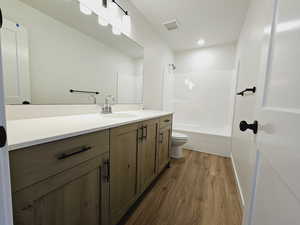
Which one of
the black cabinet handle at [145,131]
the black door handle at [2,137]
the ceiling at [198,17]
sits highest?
the ceiling at [198,17]

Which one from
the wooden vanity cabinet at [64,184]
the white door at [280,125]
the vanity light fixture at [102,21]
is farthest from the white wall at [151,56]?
the white door at [280,125]

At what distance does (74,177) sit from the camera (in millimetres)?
661

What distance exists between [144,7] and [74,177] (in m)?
2.16

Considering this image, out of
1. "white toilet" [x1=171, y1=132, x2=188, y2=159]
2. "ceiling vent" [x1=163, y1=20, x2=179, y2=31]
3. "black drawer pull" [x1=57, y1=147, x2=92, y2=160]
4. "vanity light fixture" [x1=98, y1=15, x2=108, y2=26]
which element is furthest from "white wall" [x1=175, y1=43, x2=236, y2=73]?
"black drawer pull" [x1=57, y1=147, x2=92, y2=160]

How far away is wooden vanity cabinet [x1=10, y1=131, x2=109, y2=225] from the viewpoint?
1.61ft

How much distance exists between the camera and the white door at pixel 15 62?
80cm

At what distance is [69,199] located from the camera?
0.65m

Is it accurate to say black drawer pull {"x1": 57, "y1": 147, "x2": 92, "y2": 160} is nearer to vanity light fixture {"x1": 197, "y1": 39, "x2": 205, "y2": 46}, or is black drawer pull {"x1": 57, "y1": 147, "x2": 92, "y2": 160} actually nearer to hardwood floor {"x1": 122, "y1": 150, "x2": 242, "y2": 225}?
hardwood floor {"x1": 122, "y1": 150, "x2": 242, "y2": 225}

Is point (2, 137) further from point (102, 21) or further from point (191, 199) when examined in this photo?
point (191, 199)

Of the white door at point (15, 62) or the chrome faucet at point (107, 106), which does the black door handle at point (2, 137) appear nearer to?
the white door at point (15, 62)

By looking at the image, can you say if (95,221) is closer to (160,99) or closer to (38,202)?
(38,202)

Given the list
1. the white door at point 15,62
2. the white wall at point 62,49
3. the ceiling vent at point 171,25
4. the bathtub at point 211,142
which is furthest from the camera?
the bathtub at point 211,142

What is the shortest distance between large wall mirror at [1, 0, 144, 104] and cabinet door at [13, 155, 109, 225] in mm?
667

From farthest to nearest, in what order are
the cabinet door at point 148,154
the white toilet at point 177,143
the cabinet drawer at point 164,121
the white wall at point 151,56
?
the white toilet at point 177,143, the white wall at point 151,56, the cabinet drawer at point 164,121, the cabinet door at point 148,154
